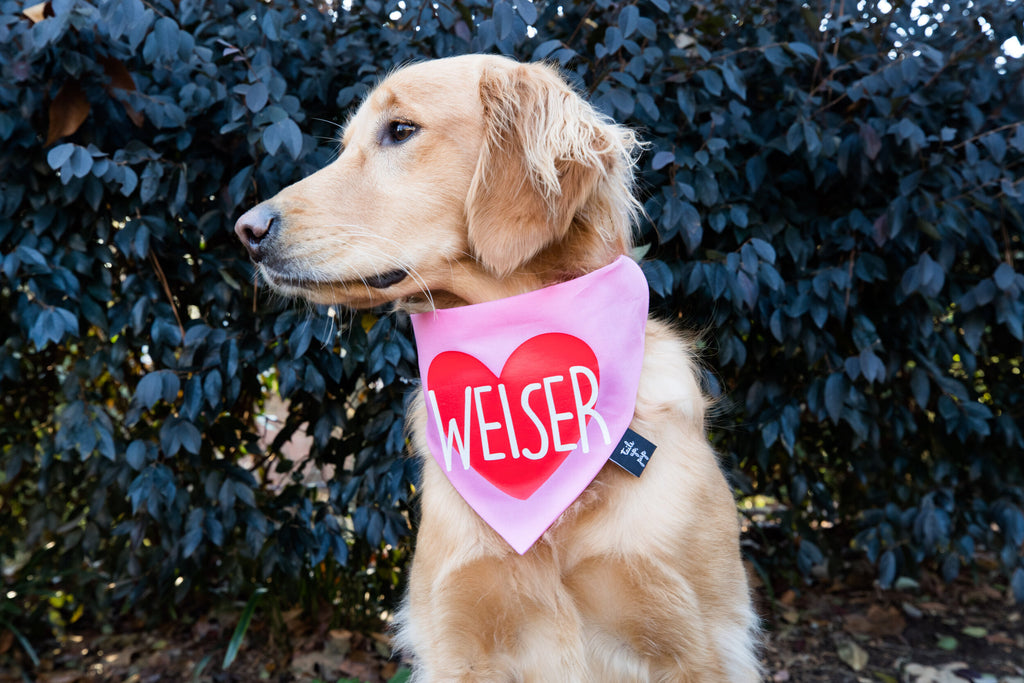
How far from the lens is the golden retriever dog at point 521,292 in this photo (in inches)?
64.1

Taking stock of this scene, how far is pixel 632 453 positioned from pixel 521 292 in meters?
0.47

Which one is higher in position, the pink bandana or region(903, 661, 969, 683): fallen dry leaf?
the pink bandana

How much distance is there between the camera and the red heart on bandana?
1739mm

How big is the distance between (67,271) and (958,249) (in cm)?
290

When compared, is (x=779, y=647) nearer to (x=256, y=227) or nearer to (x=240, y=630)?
(x=240, y=630)

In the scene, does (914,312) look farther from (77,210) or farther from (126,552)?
(126,552)

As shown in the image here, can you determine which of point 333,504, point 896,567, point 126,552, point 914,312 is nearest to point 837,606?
point 896,567

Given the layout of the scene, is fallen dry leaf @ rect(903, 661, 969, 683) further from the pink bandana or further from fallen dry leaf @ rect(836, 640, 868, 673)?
the pink bandana

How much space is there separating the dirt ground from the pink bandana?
1434 mm

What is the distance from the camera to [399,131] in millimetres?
1827

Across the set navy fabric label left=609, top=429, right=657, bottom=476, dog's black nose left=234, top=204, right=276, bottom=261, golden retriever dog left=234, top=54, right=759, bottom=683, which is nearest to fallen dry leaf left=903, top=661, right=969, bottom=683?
golden retriever dog left=234, top=54, right=759, bottom=683

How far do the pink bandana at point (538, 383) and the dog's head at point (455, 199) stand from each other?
88 millimetres

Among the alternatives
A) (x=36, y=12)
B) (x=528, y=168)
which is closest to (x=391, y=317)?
(x=528, y=168)

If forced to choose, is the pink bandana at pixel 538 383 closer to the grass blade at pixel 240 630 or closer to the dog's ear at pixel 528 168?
the dog's ear at pixel 528 168
